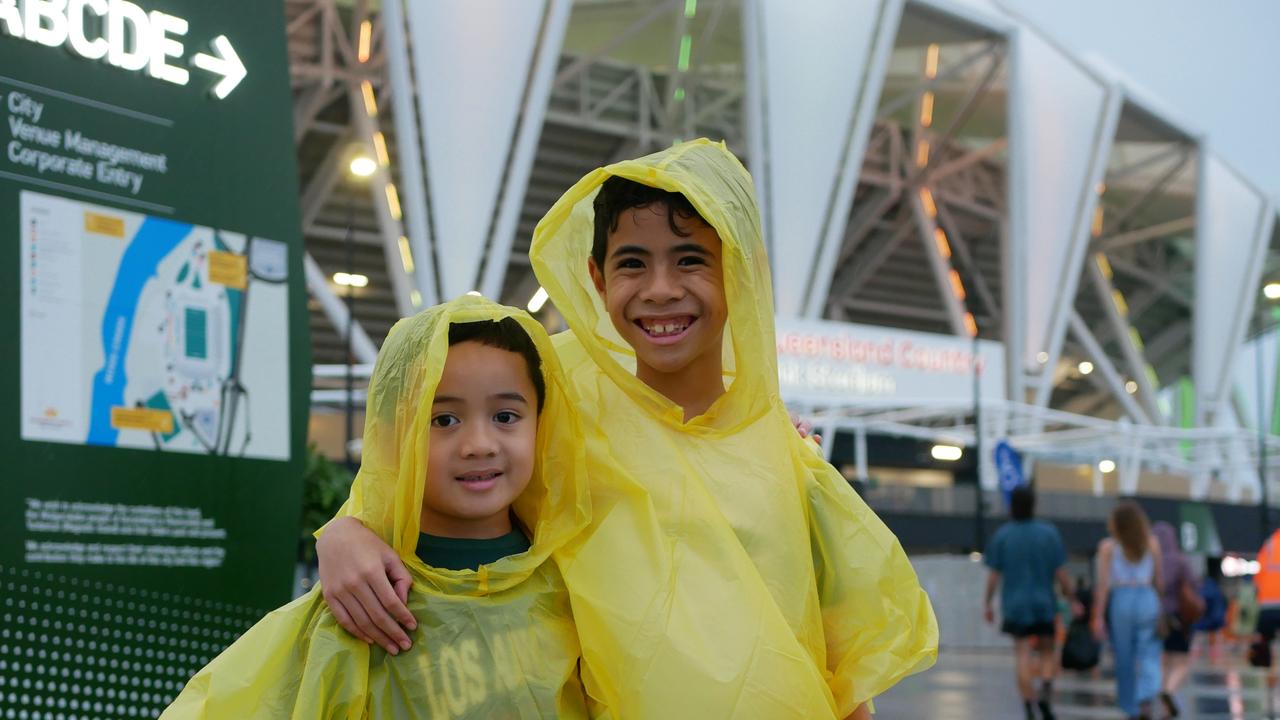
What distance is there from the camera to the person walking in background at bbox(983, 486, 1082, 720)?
9.88 metres

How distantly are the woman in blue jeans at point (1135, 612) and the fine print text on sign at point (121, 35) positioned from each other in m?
6.35

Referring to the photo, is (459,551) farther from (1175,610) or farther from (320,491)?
(320,491)

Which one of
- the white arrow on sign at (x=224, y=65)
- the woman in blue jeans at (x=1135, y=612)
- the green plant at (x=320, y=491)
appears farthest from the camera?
the green plant at (x=320, y=491)

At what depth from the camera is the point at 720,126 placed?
39094mm

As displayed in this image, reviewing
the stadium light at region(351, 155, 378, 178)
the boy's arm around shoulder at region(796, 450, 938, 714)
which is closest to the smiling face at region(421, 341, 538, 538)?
the boy's arm around shoulder at region(796, 450, 938, 714)

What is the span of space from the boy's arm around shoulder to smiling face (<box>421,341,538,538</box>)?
1.87ft

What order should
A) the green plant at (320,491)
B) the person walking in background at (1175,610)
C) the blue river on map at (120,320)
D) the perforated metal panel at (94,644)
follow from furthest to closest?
the green plant at (320,491)
the person walking in background at (1175,610)
the blue river on map at (120,320)
the perforated metal panel at (94,644)

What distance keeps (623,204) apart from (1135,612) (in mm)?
7556

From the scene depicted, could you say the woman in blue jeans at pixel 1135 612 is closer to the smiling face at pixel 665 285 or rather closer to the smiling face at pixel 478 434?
the smiling face at pixel 665 285

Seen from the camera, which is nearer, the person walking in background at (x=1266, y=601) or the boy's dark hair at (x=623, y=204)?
the boy's dark hair at (x=623, y=204)

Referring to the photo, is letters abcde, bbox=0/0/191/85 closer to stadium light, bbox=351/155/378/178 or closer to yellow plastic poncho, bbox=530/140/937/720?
yellow plastic poncho, bbox=530/140/937/720

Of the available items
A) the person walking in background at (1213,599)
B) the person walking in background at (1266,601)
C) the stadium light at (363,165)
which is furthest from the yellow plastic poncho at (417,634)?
the stadium light at (363,165)

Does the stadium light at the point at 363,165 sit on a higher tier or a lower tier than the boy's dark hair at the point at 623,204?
higher

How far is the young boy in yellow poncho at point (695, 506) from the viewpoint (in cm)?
217
